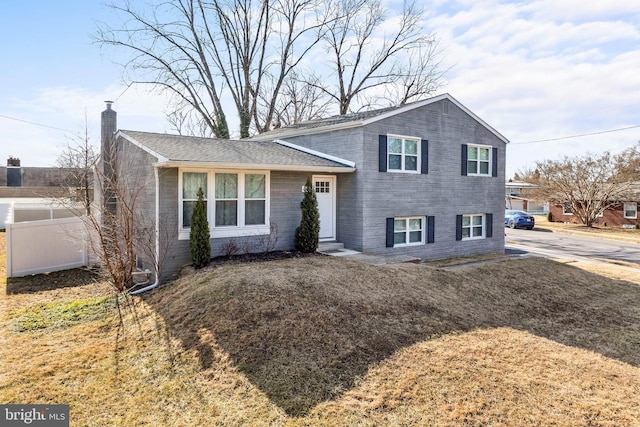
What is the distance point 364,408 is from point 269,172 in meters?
8.06

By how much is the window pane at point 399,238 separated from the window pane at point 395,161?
2.23 meters

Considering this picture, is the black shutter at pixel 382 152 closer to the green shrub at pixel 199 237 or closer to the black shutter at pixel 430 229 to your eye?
the black shutter at pixel 430 229

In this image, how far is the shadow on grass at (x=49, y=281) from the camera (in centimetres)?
1040

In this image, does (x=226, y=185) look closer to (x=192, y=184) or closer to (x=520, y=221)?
(x=192, y=184)

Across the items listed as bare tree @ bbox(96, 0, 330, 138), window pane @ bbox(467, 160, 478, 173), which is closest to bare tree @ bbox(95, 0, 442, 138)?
bare tree @ bbox(96, 0, 330, 138)

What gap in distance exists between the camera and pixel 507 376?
534 centimetres

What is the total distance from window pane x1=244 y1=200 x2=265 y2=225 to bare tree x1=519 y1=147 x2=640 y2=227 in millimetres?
28362

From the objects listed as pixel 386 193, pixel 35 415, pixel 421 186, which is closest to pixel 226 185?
pixel 386 193

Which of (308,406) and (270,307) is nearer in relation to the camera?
(308,406)

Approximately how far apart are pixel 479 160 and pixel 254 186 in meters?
9.34

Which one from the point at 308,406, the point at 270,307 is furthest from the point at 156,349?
the point at 308,406

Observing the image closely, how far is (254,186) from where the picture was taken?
1136 cm

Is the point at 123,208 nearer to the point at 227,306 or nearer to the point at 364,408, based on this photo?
the point at 227,306

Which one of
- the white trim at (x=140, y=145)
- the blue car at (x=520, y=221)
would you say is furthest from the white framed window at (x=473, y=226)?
the blue car at (x=520, y=221)
